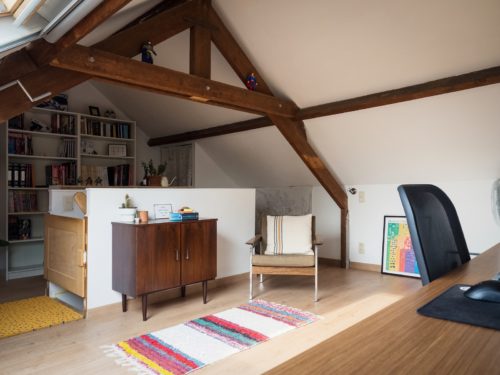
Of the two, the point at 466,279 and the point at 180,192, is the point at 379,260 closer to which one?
the point at 180,192

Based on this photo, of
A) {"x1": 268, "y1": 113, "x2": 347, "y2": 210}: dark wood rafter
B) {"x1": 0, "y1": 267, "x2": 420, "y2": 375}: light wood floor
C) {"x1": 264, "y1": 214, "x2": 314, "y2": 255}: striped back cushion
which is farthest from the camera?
{"x1": 268, "y1": 113, "x2": 347, "y2": 210}: dark wood rafter

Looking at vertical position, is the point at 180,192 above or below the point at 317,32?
below

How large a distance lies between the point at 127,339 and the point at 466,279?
2380 millimetres

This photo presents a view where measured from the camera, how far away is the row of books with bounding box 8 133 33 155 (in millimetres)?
4847

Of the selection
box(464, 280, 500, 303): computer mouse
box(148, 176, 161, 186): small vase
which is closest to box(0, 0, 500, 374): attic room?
box(464, 280, 500, 303): computer mouse

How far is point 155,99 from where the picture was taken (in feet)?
18.5

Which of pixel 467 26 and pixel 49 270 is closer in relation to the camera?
pixel 467 26

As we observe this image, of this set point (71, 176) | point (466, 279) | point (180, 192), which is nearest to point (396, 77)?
point (180, 192)

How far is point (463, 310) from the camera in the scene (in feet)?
2.77

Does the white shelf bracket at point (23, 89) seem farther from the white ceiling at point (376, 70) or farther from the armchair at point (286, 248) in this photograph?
the armchair at point (286, 248)

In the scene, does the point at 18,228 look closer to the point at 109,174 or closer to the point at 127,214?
the point at 109,174

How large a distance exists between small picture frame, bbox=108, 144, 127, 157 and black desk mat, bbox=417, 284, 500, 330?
5.78 m

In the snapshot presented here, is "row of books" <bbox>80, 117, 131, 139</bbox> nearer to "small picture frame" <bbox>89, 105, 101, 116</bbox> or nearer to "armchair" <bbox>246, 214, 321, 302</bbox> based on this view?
"small picture frame" <bbox>89, 105, 101, 116</bbox>

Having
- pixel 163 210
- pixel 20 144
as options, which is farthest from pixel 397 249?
pixel 20 144
